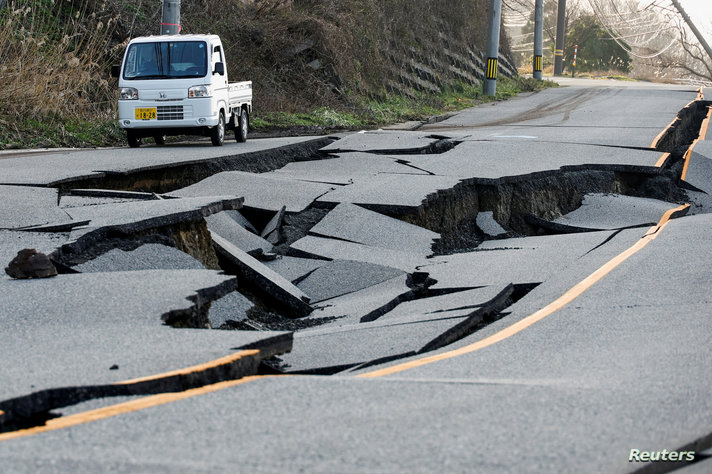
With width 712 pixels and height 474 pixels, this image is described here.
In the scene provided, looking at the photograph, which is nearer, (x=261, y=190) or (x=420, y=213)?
(x=420, y=213)

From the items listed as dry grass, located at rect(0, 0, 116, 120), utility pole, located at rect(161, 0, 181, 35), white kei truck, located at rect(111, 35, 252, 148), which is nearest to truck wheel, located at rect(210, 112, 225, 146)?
white kei truck, located at rect(111, 35, 252, 148)

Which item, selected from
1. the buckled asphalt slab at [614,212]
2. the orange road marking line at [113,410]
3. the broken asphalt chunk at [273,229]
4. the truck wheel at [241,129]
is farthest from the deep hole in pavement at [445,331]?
the truck wheel at [241,129]

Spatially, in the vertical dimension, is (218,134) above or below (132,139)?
above

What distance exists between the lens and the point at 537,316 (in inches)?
228

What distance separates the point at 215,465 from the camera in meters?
2.92

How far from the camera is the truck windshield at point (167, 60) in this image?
48.2ft

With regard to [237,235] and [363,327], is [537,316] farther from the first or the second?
[237,235]

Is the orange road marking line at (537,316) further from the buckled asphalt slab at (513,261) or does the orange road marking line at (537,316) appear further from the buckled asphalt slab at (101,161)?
the buckled asphalt slab at (101,161)

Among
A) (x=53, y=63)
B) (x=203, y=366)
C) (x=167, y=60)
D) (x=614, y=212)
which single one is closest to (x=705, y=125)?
(x=614, y=212)

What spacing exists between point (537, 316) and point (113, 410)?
10.5ft

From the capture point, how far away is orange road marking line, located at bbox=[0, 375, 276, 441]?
128 inches

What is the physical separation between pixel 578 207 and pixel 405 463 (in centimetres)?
900

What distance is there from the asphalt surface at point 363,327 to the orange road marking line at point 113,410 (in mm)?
14

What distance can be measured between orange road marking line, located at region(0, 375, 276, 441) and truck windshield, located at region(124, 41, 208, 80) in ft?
37.8
